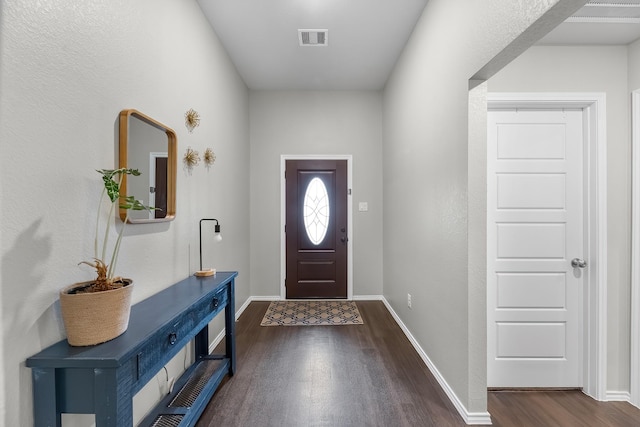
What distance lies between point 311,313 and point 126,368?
9.16 feet

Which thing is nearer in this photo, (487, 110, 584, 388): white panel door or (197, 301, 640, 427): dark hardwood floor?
(197, 301, 640, 427): dark hardwood floor

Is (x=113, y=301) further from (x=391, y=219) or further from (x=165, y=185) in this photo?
(x=391, y=219)

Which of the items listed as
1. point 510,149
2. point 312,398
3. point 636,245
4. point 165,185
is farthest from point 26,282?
point 636,245

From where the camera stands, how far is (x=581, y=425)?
1855mm

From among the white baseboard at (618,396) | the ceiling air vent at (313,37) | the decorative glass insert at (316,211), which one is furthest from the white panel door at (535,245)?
the decorative glass insert at (316,211)

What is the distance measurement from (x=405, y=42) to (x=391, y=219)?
1937 mm

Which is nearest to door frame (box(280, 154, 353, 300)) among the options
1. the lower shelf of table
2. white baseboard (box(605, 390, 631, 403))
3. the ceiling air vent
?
the ceiling air vent

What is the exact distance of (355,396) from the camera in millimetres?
2074

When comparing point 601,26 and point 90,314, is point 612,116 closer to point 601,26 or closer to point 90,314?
point 601,26

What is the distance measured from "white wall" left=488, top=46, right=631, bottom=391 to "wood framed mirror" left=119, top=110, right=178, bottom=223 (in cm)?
231

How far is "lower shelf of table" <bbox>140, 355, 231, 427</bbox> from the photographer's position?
1.67 m

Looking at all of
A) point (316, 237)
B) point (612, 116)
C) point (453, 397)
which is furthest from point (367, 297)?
point (612, 116)

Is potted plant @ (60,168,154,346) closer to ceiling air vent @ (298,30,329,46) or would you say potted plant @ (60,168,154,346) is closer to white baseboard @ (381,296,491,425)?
white baseboard @ (381,296,491,425)

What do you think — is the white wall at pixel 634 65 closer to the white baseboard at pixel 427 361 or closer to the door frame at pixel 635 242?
the door frame at pixel 635 242
